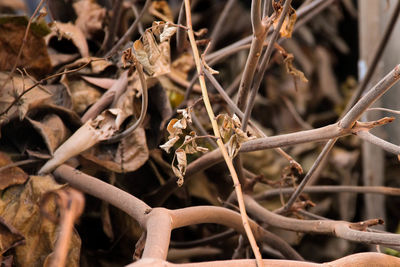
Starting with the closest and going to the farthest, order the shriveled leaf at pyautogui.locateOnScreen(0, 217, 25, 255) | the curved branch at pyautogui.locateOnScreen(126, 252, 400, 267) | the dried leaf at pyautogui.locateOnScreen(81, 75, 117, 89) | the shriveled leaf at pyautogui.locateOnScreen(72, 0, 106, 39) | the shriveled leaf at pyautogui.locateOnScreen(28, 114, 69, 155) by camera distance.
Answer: the curved branch at pyautogui.locateOnScreen(126, 252, 400, 267) → the shriveled leaf at pyautogui.locateOnScreen(0, 217, 25, 255) → the shriveled leaf at pyautogui.locateOnScreen(28, 114, 69, 155) → the dried leaf at pyautogui.locateOnScreen(81, 75, 117, 89) → the shriveled leaf at pyautogui.locateOnScreen(72, 0, 106, 39)

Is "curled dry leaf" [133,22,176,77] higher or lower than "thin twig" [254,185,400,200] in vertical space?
lower

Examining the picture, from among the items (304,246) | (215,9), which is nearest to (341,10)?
(215,9)

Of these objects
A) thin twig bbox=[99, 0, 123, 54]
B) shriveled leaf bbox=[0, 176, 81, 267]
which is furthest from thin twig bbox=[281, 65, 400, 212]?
thin twig bbox=[99, 0, 123, 54]

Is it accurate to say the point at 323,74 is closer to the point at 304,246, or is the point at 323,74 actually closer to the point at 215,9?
the point at 215,9

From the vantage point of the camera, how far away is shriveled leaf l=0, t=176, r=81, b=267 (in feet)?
1.84

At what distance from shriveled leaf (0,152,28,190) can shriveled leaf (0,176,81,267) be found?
1 cm

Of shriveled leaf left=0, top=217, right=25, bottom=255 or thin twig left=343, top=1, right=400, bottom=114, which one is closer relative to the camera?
shriveled leaf left=0, top=217, right=25, bottom=255

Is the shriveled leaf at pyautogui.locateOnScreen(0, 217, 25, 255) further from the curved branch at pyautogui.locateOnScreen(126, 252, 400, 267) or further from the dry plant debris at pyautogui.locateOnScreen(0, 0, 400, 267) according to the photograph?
the curved branch at pyautogui.locateOnScreen(126, 252, 400, 267)

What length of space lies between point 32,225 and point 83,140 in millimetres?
132

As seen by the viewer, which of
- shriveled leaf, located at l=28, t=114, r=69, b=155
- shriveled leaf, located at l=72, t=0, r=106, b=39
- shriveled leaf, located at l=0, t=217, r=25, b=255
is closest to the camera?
shriveled leaf, located at l=0, t=217, r=25, b=255

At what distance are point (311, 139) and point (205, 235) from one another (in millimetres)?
443

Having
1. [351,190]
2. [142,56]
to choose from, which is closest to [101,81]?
[142,56]

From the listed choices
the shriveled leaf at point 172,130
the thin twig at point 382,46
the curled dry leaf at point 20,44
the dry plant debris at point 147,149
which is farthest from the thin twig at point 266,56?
the curled dry leaf at point 20,44

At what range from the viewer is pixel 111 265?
0.74 metres
